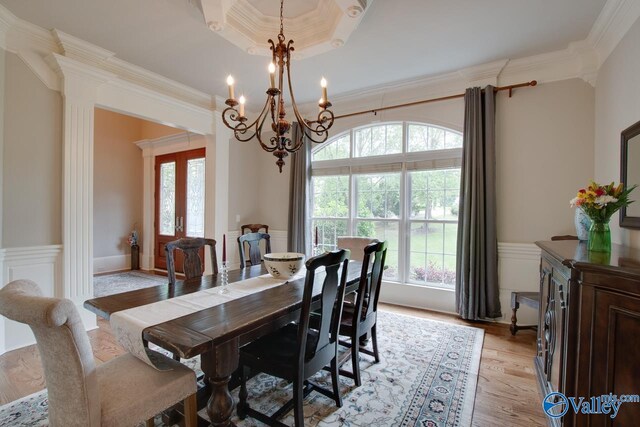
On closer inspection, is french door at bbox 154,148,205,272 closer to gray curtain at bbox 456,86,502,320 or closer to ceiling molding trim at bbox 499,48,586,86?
gray curtain at bbox 456,86,502,320

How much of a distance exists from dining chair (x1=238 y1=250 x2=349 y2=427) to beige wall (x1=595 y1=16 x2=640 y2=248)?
204 cm

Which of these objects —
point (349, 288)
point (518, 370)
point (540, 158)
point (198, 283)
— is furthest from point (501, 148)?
point (198, 283)

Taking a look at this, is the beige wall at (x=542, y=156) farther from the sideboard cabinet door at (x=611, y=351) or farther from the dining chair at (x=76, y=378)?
the dining chair at (x=76, y=378)

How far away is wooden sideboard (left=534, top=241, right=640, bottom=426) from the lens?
1212 mm

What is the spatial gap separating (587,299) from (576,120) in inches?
103

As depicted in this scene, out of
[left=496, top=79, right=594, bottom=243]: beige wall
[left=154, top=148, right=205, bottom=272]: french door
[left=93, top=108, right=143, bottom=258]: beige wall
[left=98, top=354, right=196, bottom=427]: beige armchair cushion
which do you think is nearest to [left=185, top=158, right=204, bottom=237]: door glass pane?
[left=154, top=148, right=205, bottom=272]: french door

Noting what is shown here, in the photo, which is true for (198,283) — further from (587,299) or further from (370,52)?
(370,52)

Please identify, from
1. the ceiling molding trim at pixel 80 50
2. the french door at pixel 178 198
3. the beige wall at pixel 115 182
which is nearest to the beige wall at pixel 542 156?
the ceiling molding trim at pixel 80 50

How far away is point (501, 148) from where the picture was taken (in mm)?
3393

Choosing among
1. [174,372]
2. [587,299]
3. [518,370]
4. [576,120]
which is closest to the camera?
[587,299]

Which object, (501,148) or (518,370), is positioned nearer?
(518,370)

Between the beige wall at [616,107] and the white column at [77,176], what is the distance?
4680 millimetres

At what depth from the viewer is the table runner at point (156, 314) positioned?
142cm

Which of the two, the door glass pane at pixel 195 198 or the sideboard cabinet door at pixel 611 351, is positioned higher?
the door glass pane at pixel 195 198
